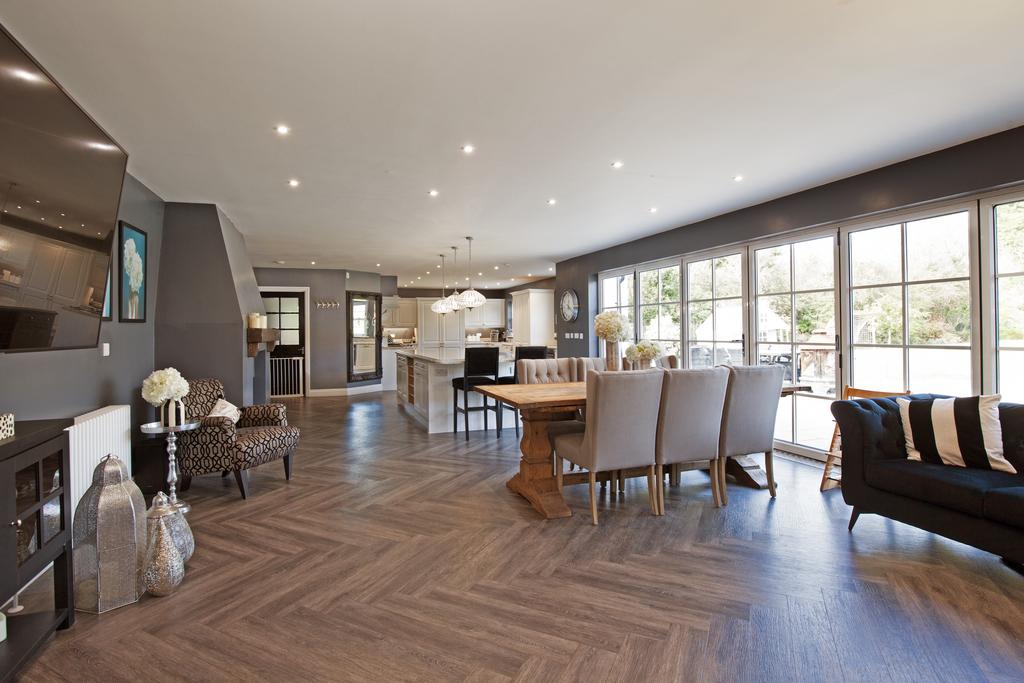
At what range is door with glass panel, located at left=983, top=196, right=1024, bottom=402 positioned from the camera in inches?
133

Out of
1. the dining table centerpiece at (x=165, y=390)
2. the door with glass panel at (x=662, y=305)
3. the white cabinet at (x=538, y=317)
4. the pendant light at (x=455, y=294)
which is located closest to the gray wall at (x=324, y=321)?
the pendant light at (x=455, y=294)

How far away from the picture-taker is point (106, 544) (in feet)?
7.39

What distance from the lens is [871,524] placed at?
3.18 metres

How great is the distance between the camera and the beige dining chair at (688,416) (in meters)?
3.34

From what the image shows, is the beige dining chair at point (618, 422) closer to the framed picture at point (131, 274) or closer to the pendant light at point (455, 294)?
the framed picture at point (131, 274)

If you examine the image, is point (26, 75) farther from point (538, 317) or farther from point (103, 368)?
point (538, 317)

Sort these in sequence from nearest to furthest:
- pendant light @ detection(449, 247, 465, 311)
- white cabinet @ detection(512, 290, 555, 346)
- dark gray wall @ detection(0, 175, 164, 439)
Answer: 1. dark gray wall @ detection(0, 175, 164, 439)
2. pendant light @ detection(449, 247, 465, 311)
3. white cabinet @ detection(512, 290, 555, 346)

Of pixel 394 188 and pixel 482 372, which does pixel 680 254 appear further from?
pixel 394 188

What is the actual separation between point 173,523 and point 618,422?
2.51 m

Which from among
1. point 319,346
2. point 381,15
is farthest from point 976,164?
point 319,346

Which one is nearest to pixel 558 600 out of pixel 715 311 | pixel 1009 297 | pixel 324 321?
pixel 1009 297

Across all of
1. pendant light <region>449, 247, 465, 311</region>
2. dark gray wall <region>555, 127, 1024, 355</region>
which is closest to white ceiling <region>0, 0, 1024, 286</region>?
dark gray wall <region>555, 127, 1024, 355</region>

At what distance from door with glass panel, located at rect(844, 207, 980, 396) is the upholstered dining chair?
1300mm

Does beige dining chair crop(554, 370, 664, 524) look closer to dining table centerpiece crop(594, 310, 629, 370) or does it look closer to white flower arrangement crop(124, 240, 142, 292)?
dining table centerpiece crop(594, 310, 629, 370)
